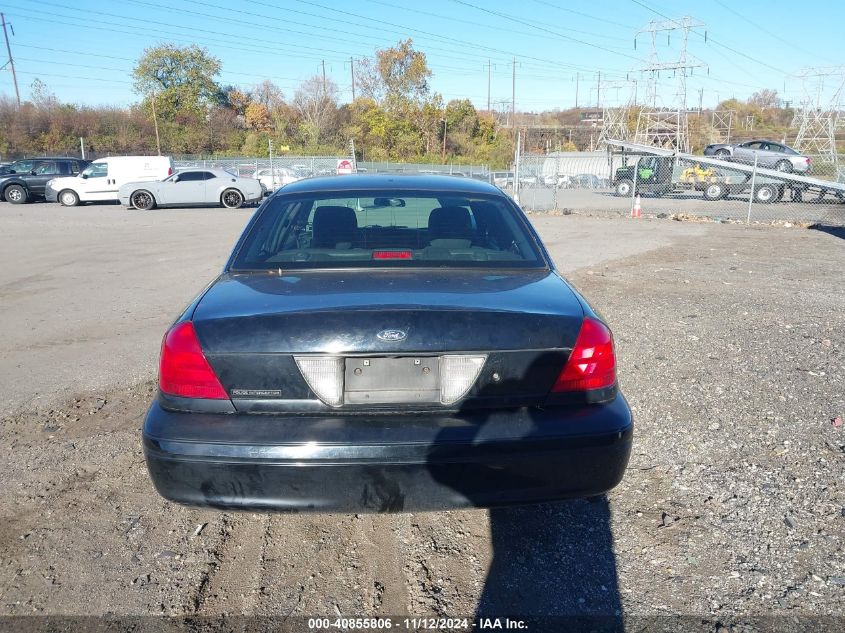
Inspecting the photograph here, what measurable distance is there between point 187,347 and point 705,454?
2.87m

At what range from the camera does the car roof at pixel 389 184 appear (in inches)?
151

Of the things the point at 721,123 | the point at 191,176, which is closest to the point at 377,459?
the point at 191,176

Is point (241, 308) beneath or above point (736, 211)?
above

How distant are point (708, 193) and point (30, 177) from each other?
2804 cm

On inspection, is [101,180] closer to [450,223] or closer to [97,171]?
[97,171]

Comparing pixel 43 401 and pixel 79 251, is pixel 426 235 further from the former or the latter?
pixel 79 251

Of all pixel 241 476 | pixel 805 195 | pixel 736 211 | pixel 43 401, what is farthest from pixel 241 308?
pixel 805 195

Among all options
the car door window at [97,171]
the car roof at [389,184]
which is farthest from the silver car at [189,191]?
the car roof at [389,184]

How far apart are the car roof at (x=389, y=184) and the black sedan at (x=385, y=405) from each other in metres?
1.34

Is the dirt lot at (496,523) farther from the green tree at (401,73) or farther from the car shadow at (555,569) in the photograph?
the green tree at (401,73)

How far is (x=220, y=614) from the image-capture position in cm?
240

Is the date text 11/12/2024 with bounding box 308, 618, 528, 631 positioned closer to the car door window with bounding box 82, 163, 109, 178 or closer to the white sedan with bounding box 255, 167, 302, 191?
the car door window with bounding box 82, 163, 109, 178

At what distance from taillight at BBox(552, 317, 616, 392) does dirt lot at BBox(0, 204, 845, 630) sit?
2.58 ft

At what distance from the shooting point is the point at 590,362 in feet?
8.39
